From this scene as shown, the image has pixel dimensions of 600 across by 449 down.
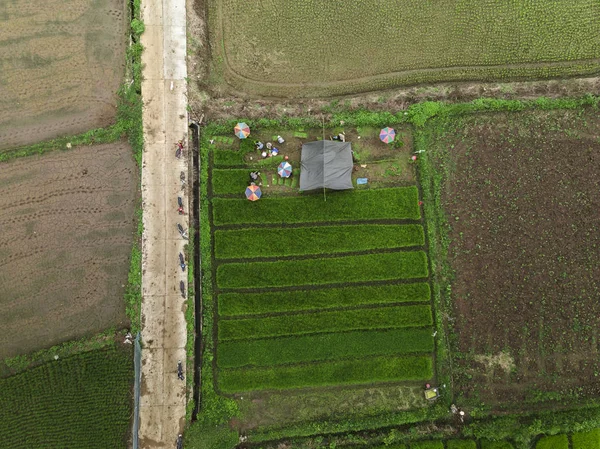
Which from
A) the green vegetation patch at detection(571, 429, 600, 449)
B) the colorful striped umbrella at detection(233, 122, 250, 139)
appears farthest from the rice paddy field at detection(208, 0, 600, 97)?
the green vegetation patch at detection(571, 429, 600, 449)

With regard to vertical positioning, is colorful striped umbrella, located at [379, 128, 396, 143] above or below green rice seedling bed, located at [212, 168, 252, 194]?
above

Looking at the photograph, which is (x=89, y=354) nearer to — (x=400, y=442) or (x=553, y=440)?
(x=400, y=442)

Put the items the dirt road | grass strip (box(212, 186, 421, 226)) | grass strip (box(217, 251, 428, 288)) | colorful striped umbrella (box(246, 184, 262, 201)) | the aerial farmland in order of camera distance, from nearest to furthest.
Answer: the dirt road, the aerial farmland, colorful striped umbrella (box(246, 184, 262, 201)), grass strip (box(217, 251, 428, 288)), grass strip (box(212, 186, 421, 226))

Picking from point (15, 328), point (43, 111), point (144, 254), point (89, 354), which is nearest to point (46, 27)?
point (43, 111)

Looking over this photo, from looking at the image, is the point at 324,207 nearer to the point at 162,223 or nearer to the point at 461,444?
the point at 162,223

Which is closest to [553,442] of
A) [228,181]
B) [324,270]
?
[324,270]

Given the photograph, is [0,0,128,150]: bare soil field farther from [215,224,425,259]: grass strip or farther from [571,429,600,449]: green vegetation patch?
[571,429,600,449]: green vegetation patch
